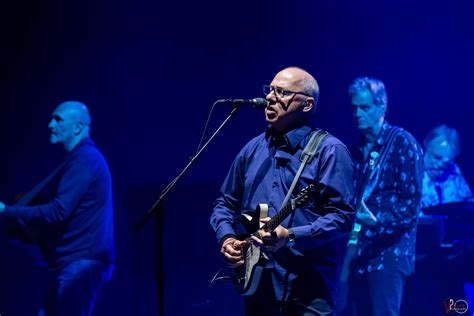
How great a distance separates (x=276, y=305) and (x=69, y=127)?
11.1ft

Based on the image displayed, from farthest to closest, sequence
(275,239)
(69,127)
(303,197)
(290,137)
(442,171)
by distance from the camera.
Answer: (442,171)
(69,127)
(290,137)
(303,197)
(275,239)

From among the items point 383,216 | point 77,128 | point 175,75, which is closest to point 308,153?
point 383,216

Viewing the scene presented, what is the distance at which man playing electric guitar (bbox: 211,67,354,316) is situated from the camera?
346 centimetres

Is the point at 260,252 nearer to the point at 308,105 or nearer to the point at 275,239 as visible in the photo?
the point at 275,239

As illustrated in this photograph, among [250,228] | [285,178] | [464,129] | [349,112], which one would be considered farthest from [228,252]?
[464,129]

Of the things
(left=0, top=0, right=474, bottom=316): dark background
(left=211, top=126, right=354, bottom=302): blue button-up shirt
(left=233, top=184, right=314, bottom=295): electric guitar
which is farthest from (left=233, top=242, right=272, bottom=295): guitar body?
(left=0, top=0, right=474, bottom=316): dark background

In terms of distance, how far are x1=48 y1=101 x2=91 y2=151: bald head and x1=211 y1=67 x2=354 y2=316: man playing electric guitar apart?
2679mm

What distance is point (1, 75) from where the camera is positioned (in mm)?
7223

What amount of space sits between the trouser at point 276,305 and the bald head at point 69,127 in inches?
124

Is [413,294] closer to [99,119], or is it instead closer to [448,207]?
[448,207]

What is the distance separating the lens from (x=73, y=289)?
553 centimetres

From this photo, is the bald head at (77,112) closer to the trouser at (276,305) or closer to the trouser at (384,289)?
the trouser at (384,289)

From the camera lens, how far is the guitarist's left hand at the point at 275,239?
3252mm

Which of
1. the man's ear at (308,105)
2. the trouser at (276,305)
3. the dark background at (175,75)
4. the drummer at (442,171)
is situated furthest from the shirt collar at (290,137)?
the drummer at (442,171)
